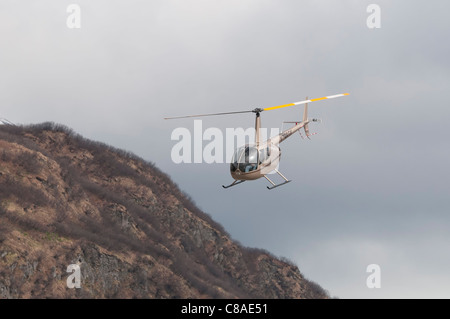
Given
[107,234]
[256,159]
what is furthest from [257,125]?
[107,234]

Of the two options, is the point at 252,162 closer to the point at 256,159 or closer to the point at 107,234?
the point at 256,159

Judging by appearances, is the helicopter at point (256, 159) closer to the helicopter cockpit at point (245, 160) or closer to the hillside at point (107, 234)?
the helicopter cockpit at point (245, 160)

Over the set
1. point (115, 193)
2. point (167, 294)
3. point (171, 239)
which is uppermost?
point (115, 193)
